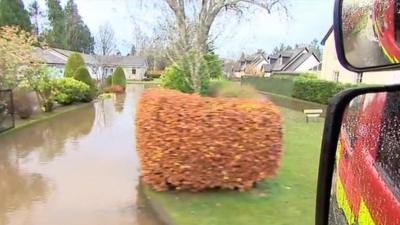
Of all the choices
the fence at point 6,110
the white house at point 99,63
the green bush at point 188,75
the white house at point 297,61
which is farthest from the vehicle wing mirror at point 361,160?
the white house at point 297,61

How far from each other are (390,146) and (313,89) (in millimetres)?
26291

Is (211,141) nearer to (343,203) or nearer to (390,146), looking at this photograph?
(343,203)

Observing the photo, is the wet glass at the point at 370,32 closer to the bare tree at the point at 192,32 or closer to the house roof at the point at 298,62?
the bare tree at the point at 192,32

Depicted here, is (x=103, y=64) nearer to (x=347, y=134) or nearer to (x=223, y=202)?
(x=223, y=202)

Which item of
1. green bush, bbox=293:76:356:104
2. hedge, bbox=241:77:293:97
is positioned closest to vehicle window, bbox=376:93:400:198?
green bush, bbox=293:76:356:104

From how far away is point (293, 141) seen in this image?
10.8m

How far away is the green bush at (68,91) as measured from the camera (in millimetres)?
20859

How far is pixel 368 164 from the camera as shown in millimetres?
1056

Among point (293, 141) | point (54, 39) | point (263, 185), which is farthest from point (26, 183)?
point (54, 39)

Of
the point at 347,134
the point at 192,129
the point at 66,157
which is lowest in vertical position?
the point at 66,157

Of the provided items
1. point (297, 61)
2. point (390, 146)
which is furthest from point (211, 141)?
point (297, 61)

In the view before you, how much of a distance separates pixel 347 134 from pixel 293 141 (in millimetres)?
9861

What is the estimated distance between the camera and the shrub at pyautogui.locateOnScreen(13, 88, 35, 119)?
14539 millimetres

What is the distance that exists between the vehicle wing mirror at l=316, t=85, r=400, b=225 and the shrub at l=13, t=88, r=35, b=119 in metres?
15.1
